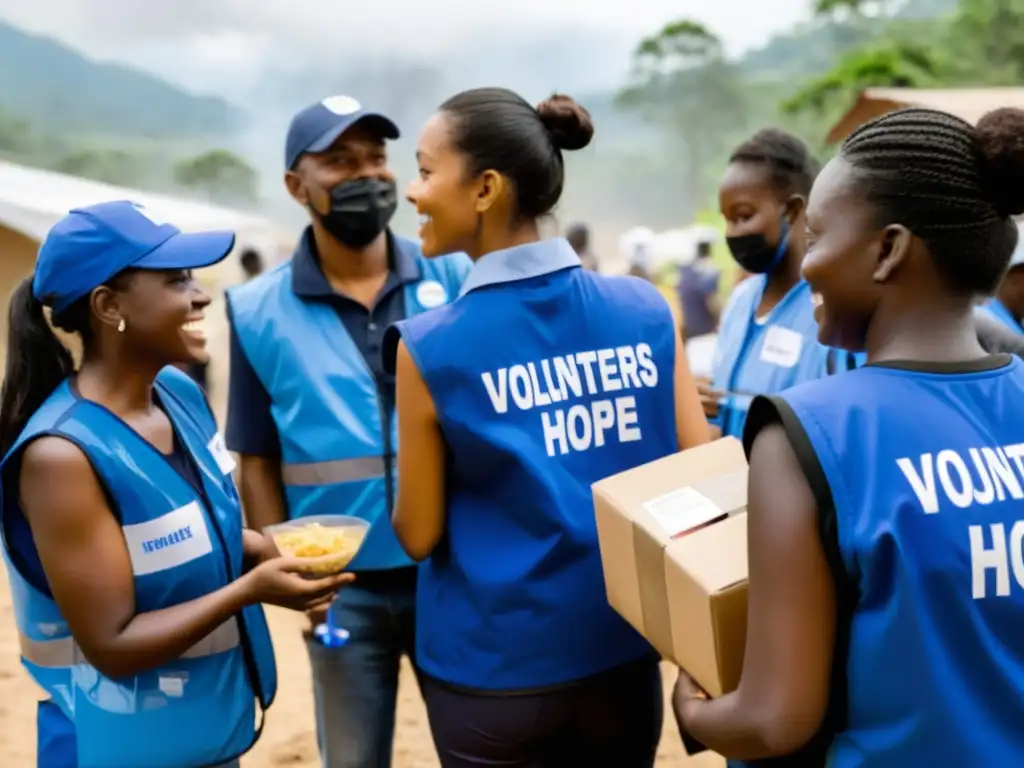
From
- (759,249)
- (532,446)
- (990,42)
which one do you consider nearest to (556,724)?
(532,446)

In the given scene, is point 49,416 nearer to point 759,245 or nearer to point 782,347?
point 782,347

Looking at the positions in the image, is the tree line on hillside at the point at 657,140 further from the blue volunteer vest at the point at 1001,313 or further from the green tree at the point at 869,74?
the blue volunteer vest at the point at 1001,313

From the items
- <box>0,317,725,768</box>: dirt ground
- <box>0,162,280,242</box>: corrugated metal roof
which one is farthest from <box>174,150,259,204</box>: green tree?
<box>0,317,725,768</box>: dirt ground

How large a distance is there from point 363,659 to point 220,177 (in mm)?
43419

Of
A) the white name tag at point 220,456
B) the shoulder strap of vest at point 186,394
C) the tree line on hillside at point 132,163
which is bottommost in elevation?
the white name tag at point 220,456

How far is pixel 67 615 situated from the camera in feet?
5.72

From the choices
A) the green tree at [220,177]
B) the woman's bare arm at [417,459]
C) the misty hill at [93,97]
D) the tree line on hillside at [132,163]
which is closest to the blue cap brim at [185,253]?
the woman's bare arm at [417,459]

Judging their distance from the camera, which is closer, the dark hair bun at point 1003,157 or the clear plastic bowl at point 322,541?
the dark hair bun at point 1003,157

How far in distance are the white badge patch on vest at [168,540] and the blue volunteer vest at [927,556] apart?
1146 mm

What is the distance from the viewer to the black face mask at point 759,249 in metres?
2.92

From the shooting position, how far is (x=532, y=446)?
68.1 inches

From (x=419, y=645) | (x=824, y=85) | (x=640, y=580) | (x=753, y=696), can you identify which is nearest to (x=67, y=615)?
(x=419, y=645)

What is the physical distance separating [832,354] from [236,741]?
168 centimetres

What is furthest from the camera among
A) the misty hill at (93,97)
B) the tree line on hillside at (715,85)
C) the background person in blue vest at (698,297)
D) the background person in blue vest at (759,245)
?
the misty hill at (93,97)
